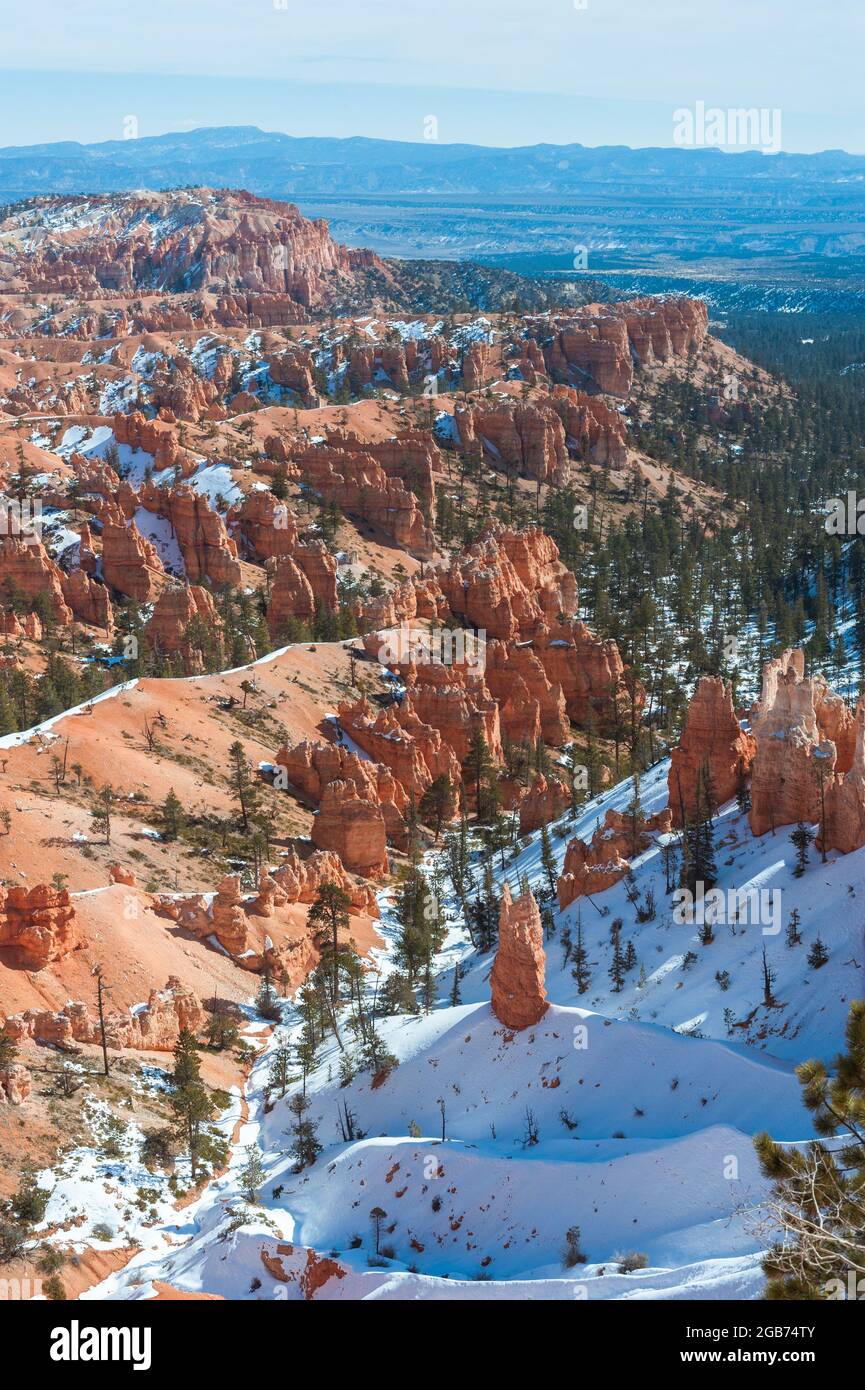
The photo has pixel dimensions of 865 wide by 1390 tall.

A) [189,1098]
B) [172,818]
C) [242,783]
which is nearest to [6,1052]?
[189,1098]

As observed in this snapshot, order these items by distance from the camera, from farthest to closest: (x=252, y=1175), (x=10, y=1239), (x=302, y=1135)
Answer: (x=302, y=1135), (x=252, y=1175), (x=10, y=1239)

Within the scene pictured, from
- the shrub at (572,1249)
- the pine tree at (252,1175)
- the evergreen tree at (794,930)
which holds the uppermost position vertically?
the evergreen tree at (794,930)

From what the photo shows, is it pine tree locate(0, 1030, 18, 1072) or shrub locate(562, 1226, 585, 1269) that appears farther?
pine tree locate(0, 1030, 18, 1072)

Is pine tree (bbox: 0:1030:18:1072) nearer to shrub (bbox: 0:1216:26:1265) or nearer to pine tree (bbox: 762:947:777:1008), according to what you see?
shrub (bbox: 0:1216:26:1265)

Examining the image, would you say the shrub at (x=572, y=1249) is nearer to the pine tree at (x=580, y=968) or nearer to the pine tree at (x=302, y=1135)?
the pine tree at (x=302, y=1135)

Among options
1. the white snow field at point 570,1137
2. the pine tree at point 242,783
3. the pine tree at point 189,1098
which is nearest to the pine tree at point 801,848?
the white snow field at point 570,1137

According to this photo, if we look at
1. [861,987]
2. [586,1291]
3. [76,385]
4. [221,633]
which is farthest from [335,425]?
[586,1291]

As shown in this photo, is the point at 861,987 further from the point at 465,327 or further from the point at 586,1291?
the point at 465,327

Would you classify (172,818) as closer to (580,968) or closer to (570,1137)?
(580,968)

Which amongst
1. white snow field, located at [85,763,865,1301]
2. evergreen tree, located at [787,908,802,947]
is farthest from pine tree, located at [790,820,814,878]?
evergreen tree, located at [787,908,802,947]
